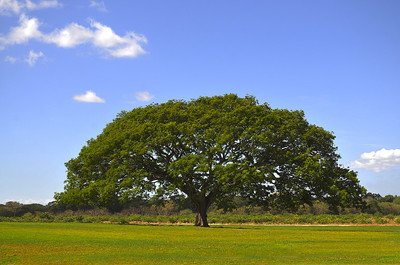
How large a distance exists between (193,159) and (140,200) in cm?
744

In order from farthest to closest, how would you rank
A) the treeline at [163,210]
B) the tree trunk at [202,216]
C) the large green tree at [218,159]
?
1. the treeline at [163,210]
2. the tree trunk at [202,216]
3. the large green tree at [218,159]

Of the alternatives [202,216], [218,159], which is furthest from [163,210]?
[218,159]

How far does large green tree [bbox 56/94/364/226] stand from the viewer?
53188 millimetres

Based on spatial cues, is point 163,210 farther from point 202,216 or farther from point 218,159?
point 218,159

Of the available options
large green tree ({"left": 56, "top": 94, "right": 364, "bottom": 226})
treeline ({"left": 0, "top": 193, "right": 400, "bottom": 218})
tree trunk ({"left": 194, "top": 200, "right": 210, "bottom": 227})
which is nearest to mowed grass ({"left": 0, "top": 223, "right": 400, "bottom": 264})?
large green tree ({"left": 56, "top": 94, "right": 364, "bottom": 226})

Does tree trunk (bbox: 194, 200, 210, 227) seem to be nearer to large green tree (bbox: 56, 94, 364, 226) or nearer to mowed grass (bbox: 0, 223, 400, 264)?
large green tree (bbox: 56, 94, 364, 226)

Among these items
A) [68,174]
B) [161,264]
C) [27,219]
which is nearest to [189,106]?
[68,174]

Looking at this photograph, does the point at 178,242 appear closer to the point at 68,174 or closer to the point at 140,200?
the point at 140,200

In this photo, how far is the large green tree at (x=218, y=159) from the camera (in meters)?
53.2

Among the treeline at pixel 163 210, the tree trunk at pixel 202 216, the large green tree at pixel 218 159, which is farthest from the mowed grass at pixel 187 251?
the treeline at pixel 163 210

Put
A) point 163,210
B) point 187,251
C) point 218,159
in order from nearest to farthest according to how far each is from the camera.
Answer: point 187,251
point 218,159
point 163,210

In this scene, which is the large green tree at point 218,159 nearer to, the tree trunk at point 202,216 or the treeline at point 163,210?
the tree trunk at point 202,216

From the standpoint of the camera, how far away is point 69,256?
75.5 feet

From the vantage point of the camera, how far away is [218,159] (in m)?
54.6
